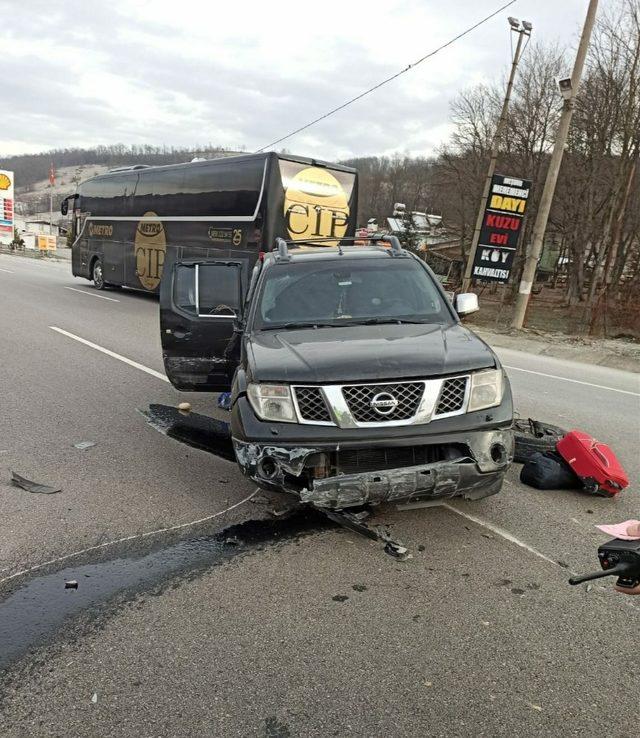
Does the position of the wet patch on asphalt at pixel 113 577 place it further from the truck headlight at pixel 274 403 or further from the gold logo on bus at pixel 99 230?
the gold logo on bus at pixel 99 230

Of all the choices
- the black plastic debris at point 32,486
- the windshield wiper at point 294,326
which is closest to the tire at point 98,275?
the black plastic debris at point 32,486

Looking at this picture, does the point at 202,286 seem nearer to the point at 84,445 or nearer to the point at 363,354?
the point at 84,445

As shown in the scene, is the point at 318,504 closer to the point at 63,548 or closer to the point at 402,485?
the point at 402,485

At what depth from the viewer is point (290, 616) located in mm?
3025

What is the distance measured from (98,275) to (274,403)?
20.0 meters

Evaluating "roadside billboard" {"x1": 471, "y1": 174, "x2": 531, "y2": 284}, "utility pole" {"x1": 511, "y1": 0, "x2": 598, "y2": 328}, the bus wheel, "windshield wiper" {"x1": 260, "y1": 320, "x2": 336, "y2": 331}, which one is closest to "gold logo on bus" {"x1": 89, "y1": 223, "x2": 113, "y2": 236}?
the bus wheel

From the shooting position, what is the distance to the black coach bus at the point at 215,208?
14195 millimetres

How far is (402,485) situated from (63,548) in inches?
82.2

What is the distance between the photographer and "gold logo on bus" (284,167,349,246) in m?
14.3

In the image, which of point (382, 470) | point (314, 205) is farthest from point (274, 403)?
point (314, 205)

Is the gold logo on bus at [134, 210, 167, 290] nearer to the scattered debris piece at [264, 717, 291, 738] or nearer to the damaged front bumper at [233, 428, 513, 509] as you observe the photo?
the damaged front bumper at [233, 428, 513, 509]

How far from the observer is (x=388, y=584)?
3.35 m

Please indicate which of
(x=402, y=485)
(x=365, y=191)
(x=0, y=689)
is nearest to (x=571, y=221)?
(x=402, y=485)

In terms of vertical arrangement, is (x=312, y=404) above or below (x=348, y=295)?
below
